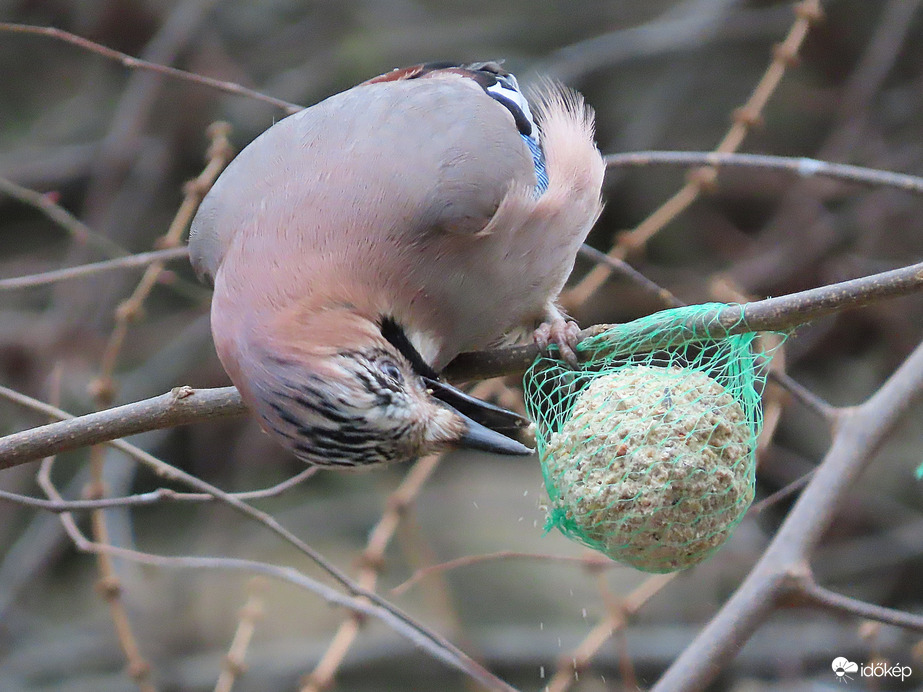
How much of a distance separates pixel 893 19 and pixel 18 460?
456 centimetres

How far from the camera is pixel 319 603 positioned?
18.1ft

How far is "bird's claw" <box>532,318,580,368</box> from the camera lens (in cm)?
255

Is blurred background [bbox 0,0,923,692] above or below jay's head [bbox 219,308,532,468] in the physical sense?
below

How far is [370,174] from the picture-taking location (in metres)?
2.77

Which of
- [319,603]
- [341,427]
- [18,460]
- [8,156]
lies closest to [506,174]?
[341,427]

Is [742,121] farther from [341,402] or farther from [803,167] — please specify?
[341,402]

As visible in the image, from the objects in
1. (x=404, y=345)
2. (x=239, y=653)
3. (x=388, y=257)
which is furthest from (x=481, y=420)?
(x=239, y=653)

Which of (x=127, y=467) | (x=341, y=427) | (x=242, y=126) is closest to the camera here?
(x=341, y=427)

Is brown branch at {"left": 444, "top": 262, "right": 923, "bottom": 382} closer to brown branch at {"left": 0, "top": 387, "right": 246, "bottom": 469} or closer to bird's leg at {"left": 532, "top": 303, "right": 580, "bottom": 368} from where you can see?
bird's leg at {"left": 532, "top": 303, "right": 580, "bottom": 368}

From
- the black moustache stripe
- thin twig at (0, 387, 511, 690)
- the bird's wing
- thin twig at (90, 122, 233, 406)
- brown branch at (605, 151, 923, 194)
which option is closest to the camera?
thin twig at (0, 387, 511, 690)

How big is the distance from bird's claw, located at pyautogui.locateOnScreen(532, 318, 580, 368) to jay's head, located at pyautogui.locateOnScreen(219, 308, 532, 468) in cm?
23

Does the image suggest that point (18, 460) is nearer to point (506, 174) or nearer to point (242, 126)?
point (506, 174)

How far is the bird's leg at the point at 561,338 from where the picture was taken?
101 inches

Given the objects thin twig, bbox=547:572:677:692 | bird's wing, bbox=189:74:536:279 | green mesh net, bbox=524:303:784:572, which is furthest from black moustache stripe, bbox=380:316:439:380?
thin twig, bbox=547:572:677:692
